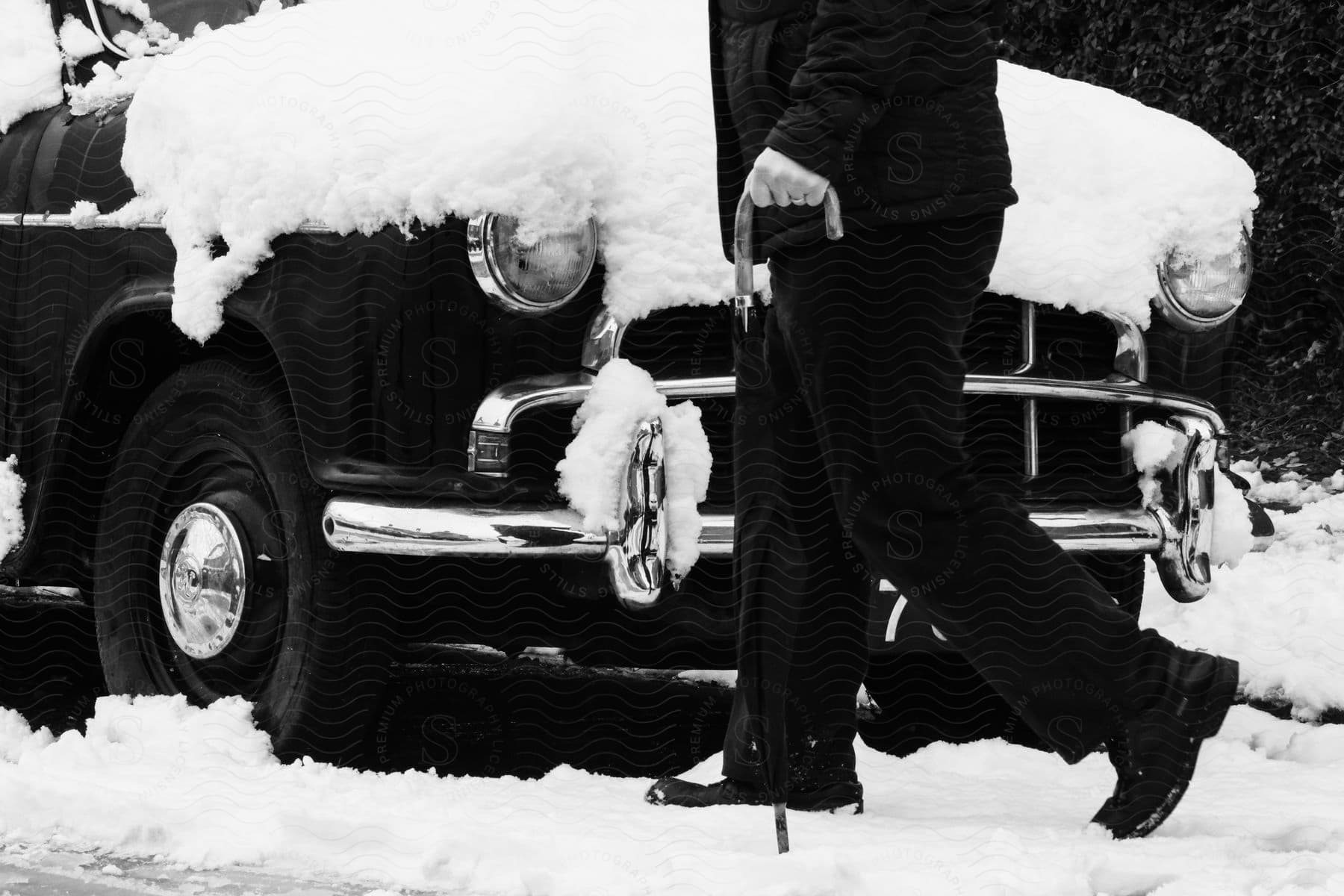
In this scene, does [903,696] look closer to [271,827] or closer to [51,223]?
[271,827]

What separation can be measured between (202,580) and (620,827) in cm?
106

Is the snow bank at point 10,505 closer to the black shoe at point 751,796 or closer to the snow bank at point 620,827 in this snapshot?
the snow bank at point 620,827

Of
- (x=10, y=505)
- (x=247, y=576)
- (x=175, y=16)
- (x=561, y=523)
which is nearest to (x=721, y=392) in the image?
(x=561, y=523)

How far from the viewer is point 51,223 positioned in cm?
362

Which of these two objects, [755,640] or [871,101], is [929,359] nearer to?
→ [871,101]

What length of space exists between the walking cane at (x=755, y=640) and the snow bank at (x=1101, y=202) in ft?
2.15

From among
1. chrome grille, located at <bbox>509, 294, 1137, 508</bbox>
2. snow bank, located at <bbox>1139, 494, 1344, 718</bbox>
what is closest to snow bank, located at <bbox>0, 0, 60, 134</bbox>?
chrome grille, located at <bbox>509, 294, 1137, 508</bbox>

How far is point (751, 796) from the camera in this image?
2.74m

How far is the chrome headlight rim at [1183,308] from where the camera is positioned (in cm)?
337

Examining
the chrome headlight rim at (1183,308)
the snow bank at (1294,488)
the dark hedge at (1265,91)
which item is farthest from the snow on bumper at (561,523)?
the dark hedge at (1265,91)

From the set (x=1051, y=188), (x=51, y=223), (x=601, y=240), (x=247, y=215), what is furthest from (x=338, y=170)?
(x=1051, y=188)

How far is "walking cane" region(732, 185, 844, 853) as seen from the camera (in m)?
2.44

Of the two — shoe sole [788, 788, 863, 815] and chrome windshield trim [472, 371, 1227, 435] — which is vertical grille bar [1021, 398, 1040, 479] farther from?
shoe sole [788, 788, 863, 815]

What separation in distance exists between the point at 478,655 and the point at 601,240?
111cm
